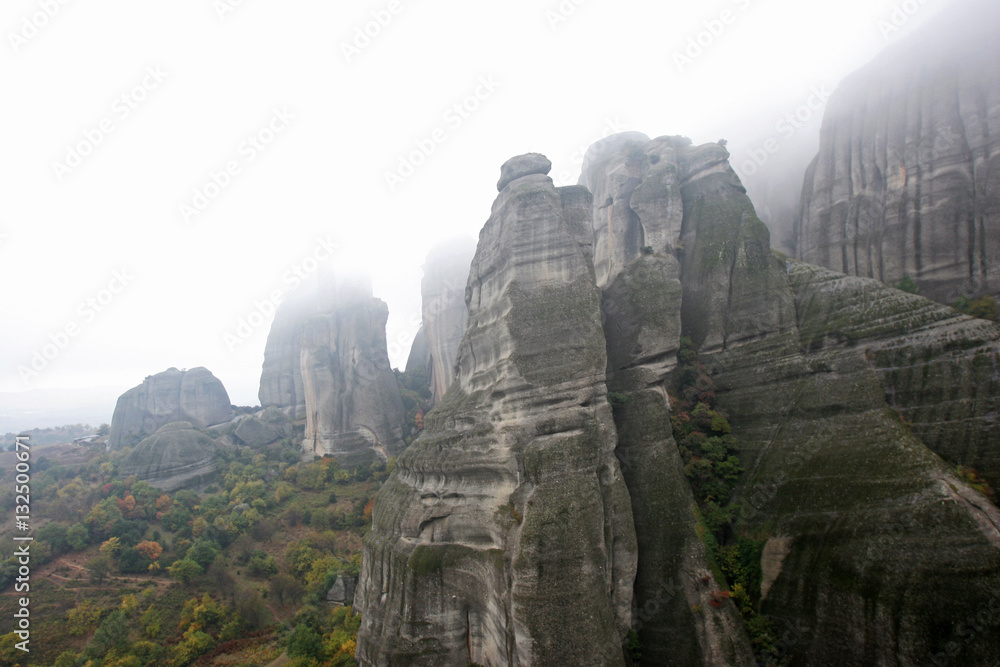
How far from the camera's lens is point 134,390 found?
5750 cm

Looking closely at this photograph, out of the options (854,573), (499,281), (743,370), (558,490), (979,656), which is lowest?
(979,656)

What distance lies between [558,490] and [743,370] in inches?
442

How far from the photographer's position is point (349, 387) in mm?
47250

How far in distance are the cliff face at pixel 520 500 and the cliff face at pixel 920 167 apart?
1838 cm

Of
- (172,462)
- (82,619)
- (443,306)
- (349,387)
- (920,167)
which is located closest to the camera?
(920,167)

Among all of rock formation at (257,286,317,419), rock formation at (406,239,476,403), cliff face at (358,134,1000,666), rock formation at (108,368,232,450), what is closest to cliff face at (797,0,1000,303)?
cliff face at (358,134,1000,666)

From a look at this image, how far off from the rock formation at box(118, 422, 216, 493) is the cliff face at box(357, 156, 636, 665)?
1301 inches

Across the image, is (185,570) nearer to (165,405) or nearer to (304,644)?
(304,644)

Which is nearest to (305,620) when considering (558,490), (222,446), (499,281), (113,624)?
(113,624)

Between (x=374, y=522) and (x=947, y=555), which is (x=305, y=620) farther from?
(x=947, y=555)

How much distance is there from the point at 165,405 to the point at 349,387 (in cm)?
2927

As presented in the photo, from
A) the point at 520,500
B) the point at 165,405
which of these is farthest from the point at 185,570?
the point at 165,405

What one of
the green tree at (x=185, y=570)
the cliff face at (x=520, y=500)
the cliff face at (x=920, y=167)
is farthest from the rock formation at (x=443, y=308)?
the cliff face at (x=920, y=167)

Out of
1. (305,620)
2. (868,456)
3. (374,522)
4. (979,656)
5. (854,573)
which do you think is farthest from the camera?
(305,620)
